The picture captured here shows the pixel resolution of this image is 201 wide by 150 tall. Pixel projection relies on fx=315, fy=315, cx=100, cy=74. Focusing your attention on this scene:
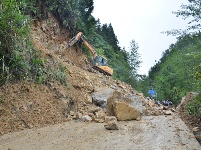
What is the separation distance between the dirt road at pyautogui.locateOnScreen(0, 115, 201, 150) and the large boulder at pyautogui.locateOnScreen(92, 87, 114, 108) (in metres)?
2.91

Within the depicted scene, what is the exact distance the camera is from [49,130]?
26.0 feet

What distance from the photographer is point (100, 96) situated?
12.2m

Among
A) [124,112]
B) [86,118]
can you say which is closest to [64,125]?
[86,118]

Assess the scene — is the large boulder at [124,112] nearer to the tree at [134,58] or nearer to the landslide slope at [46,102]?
the landslide slope at [46,102]

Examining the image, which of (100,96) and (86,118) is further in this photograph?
(100,96)

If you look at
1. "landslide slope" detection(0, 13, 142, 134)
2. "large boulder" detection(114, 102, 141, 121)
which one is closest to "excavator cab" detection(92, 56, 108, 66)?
"landslide slope" detection(0, 13, 142, 134)

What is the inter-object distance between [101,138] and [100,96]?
17.5 ft

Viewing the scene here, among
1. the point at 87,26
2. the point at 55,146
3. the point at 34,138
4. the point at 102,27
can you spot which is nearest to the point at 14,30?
the point at 34,138

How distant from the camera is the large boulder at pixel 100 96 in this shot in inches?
464

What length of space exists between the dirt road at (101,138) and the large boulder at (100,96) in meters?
2.91

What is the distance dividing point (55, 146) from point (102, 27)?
4536 cm

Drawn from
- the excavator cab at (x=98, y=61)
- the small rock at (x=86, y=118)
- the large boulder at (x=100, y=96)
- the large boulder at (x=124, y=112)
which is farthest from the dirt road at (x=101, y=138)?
the excavator cab at (x=98, y=61)

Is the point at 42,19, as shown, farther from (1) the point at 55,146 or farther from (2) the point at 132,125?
(1) the point at 55,146

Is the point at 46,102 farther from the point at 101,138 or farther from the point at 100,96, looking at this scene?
the point at 100,96
